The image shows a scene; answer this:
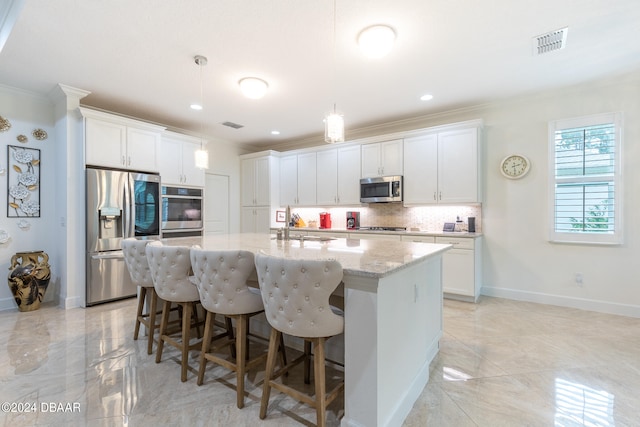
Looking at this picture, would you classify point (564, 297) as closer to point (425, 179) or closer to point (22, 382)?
point (425, 179)

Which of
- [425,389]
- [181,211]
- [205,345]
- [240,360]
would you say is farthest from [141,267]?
[181,211]

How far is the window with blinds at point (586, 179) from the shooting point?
135 inches

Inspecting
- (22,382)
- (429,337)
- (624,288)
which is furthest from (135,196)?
(624,288)

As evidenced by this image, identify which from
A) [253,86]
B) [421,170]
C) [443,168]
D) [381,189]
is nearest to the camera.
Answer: [253,86]

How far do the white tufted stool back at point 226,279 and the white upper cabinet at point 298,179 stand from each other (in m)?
3.83

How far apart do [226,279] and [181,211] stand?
3.49 meters

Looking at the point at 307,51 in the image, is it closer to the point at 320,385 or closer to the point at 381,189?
the point at 381,189

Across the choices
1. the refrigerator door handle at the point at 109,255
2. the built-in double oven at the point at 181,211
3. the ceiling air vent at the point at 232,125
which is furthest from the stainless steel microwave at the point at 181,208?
the ceiling air vent at the point at 232,125

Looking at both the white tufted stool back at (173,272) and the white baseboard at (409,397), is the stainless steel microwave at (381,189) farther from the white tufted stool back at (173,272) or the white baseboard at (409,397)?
the white tufted stool back at (173,272)

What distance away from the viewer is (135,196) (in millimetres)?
4078

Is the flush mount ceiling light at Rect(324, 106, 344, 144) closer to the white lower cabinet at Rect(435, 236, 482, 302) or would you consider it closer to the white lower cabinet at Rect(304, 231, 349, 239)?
the white lower cabinet at Rect(435, 236, 482, 302)

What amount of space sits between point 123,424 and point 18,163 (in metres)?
3.82

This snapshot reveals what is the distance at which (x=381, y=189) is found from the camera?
473cm

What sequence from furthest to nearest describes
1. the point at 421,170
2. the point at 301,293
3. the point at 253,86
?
the point at 421,170, the point at 253,86, the point at 301,293
